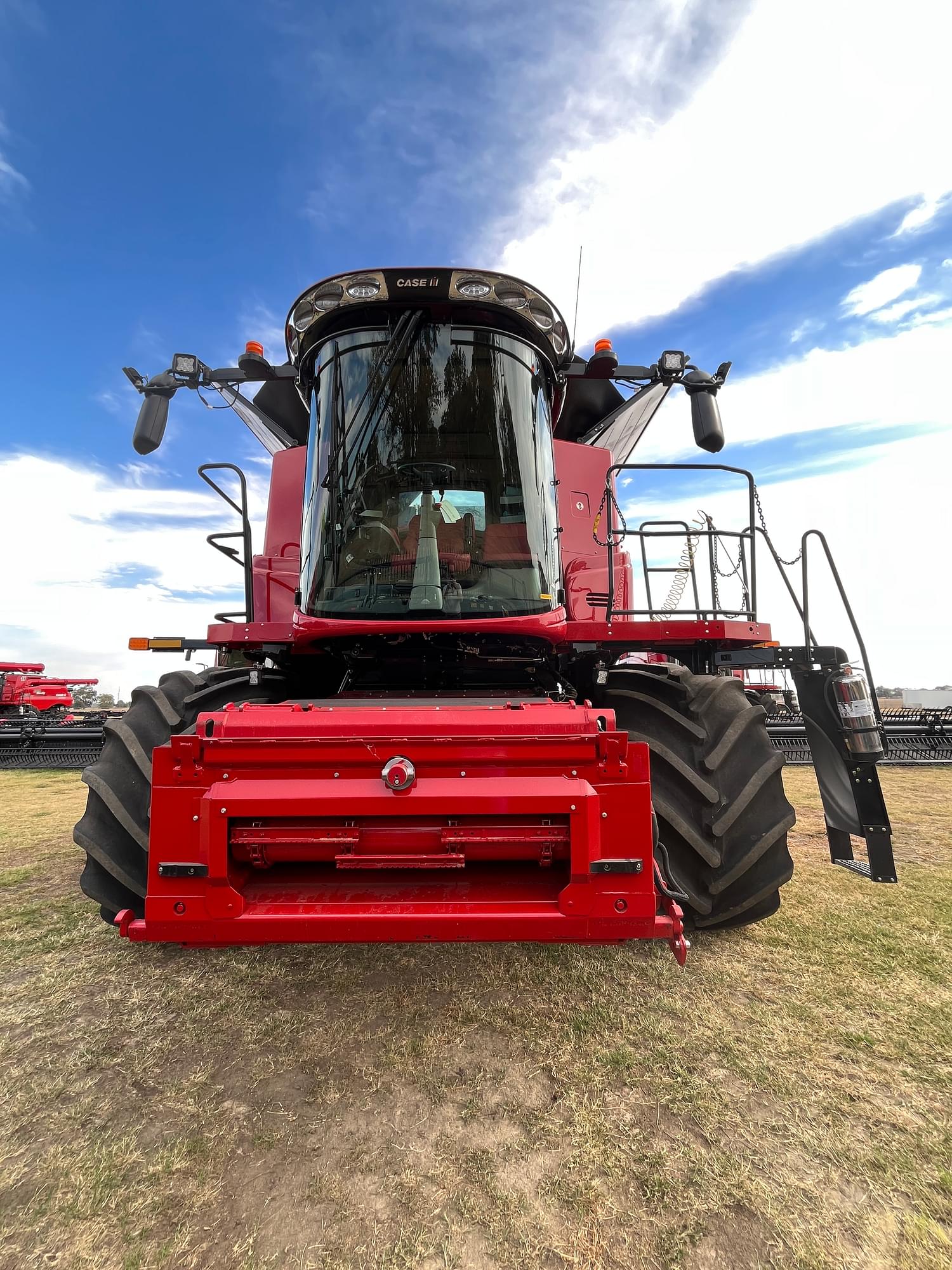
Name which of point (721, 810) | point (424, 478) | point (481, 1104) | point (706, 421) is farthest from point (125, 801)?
point (706, 421)

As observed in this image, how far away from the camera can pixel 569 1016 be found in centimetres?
245

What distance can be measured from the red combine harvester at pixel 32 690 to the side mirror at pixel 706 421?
63.2ft

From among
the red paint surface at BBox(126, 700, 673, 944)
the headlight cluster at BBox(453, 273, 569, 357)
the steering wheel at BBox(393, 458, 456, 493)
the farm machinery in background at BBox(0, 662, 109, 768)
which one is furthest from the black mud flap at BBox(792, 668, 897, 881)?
the farm machinery in background at BBox(0, 662, 109, 768)

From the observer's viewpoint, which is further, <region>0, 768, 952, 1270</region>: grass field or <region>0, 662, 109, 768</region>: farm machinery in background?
<region>0, 662, 109, 768</region>: farm machinery in background

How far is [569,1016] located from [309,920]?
1.15 m

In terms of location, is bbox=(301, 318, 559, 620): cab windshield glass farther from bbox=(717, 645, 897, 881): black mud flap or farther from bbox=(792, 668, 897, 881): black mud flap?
bbox=(792, 668, 897, 881): black mud flap

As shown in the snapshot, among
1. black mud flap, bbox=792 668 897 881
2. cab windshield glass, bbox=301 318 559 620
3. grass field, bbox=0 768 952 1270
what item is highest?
cab windshield glass, bbox=301 318 559 620

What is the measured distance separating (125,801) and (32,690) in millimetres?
20690

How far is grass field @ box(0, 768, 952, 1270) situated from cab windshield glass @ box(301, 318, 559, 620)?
1.65 metres

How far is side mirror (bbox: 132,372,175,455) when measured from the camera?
331 centimetres

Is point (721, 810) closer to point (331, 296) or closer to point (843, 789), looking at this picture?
point (843, 789)

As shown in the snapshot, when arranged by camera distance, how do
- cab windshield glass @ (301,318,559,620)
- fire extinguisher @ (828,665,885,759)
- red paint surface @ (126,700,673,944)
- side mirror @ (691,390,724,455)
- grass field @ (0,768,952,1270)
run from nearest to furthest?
grass field @ (0,768,952,1270) < red paint surface @ (126,700,673,944) < cab windshield glass @ (301,318,559,620) < fire extinguisher @ (828,665,885,759) < side mirror @ (691,390,724,455)

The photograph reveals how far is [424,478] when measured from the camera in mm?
3016

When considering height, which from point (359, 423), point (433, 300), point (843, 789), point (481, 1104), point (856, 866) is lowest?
point (481, 1104)
